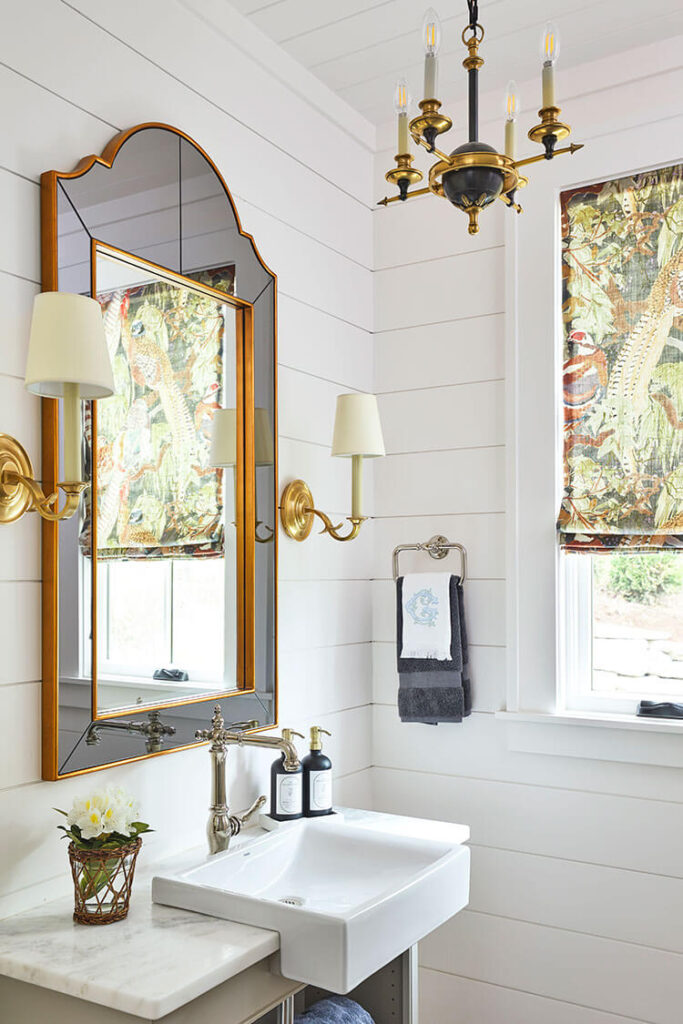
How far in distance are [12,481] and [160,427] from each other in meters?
0.39

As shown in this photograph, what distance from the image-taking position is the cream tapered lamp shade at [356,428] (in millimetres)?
2131

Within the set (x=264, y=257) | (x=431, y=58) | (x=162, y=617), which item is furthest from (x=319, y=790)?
(x=431, y=58)

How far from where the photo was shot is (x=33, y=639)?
5.04 feet

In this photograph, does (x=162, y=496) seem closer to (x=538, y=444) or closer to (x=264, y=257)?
(x=264, y=257)

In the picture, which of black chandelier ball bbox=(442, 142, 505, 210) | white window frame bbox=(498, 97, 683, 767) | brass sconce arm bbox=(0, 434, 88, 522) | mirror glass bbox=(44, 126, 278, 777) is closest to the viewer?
black chandelier ball bbox=(442, 142, 505, 210)

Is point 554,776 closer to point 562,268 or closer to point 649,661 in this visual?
point 649,661

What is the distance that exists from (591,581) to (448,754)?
61 cm

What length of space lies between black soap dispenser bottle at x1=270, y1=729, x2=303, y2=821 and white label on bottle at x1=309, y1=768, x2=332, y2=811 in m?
0.05

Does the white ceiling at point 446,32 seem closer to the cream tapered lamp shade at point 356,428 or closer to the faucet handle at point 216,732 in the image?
the cream tapered lamp shade at point 356,428

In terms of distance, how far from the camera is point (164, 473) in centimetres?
182

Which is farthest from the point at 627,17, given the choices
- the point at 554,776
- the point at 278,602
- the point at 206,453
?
the point at 554,776

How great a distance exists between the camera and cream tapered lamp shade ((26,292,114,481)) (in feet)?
4.54

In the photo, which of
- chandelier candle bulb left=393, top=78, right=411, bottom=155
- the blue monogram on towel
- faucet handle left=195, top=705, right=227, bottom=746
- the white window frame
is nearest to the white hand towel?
the blue monogram on towel

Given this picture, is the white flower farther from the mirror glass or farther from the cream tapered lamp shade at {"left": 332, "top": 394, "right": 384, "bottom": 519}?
the cream tapered lamp shade at {"left": 332, "top": 394, "right": 384, "bottom": 519}
